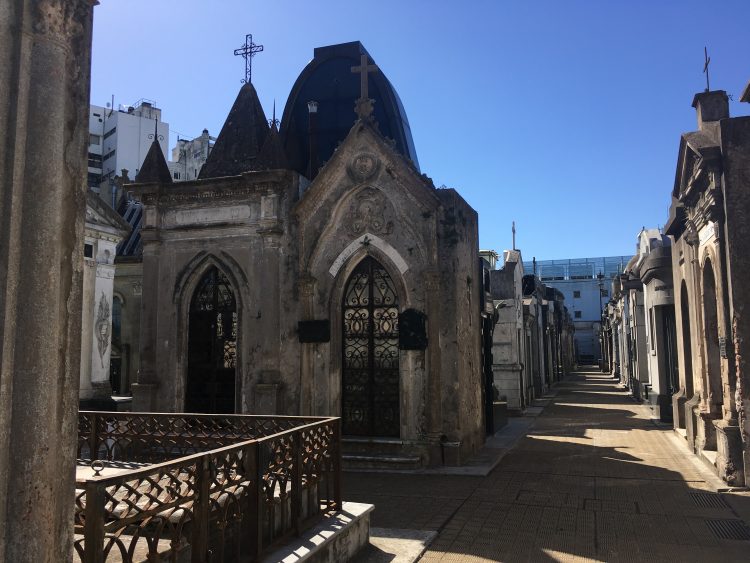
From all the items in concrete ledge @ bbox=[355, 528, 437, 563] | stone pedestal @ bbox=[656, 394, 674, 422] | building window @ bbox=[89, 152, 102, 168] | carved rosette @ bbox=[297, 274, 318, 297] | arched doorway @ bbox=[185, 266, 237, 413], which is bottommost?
concrete ledge @ bbox=[355, 528, 437, 563]

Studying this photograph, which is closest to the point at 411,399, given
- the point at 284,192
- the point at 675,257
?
the point at 284,192

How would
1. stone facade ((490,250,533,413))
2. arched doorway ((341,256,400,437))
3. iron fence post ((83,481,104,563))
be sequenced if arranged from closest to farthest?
iron fence post ((83,481,104,563)), arched doorway ((341,256,400,437)), stone facade ((490,250,533,413))

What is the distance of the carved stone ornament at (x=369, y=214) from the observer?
11.7 metres

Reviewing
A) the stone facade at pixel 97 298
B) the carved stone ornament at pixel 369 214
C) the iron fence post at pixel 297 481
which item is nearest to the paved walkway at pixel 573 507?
the iron fence post at pixel 297 481

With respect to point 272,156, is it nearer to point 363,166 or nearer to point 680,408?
point 363,166

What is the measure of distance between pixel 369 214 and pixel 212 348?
14.1ft

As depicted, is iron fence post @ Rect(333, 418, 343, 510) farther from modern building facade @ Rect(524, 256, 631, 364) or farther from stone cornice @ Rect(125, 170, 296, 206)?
modern building facade @ Rect(524, 256, 631, 364)

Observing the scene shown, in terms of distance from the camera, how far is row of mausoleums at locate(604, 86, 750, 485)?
9164mm

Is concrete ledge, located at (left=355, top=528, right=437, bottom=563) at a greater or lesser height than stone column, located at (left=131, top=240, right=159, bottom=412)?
lesser

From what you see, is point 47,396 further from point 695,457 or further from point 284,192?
point 695,457

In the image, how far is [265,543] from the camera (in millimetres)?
5238

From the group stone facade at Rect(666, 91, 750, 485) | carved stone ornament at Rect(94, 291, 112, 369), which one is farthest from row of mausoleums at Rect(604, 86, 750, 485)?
carved stone ornament at Rect(94, 291, 112, 369)

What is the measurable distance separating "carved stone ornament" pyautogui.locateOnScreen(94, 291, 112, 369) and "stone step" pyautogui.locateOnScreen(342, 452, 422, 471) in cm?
800

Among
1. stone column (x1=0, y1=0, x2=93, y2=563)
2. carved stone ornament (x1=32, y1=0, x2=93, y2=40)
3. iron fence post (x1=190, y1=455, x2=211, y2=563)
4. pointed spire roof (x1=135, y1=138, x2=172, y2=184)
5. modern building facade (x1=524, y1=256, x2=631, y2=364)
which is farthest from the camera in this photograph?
modern building facade (x1=524, y1=256, x2=631, y2=364)
